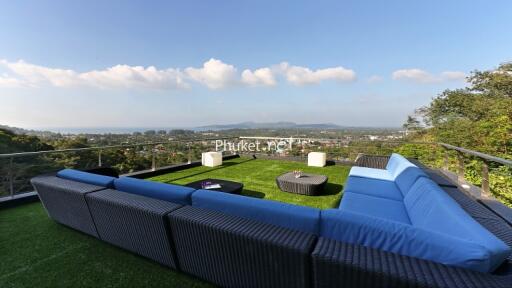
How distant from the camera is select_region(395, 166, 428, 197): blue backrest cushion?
119 inches

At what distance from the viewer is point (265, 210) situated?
61.3 inches

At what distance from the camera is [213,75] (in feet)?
39.9

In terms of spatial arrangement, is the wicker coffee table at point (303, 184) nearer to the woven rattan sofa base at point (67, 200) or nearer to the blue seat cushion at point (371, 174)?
the blue seat cushion at point (371, 174)

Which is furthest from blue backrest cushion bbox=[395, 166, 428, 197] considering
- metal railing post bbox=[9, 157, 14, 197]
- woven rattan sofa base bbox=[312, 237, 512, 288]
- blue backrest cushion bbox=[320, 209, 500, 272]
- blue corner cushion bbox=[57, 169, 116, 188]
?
metal railing post bbox=[9, 157, 14, 197]

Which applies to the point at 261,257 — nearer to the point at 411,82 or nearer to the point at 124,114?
the point at 124,114

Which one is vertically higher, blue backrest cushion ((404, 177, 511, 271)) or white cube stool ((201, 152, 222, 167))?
blue backrest cushion ((404, 177, 511, 271))

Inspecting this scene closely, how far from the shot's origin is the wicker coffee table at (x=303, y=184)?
164 inches

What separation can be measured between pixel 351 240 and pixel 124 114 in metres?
17.1

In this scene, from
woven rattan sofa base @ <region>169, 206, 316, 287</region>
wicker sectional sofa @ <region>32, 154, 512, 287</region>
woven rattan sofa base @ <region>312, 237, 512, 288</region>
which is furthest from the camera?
woven rattan sofa base @ <region>169, 206, 316, 287</region>

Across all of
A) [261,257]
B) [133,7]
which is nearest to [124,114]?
[133,7]

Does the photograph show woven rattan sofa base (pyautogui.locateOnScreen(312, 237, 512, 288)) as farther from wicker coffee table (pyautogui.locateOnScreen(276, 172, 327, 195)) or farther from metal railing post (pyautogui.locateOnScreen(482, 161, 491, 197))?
metal railing post (pyautogui.locateOnScreen(482, 161, 491, 197))

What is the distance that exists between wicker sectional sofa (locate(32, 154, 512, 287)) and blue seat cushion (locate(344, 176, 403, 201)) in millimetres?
474

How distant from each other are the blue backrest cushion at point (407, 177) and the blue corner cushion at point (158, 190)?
275 cm

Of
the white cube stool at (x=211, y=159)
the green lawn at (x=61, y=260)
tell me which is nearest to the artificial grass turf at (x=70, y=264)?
the green lawn at (x=61, y=260)
